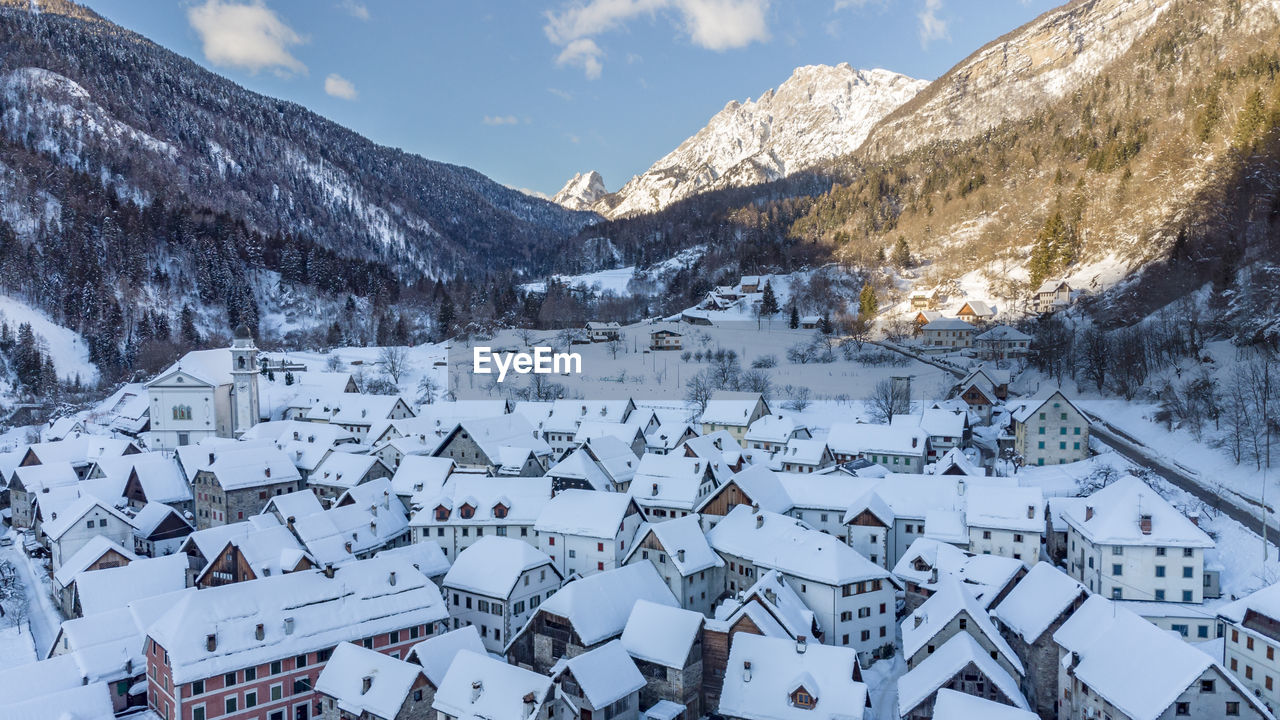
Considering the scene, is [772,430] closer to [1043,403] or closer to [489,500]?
[1043,403]

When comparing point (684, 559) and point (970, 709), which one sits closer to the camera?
point (970, 709)

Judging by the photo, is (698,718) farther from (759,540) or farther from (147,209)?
(147,209)

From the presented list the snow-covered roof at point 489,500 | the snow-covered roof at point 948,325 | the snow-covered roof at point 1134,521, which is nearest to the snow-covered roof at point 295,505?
the snow-covered roof at point 489,500

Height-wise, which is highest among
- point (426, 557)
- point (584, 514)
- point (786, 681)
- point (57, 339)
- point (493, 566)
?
point (57, 339)

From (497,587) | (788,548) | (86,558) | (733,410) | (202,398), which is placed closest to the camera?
(497,587)

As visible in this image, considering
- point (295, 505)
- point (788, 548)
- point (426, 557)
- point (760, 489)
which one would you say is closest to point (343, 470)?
point (295, 505)

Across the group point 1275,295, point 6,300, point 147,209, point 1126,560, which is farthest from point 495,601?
point 147,209
